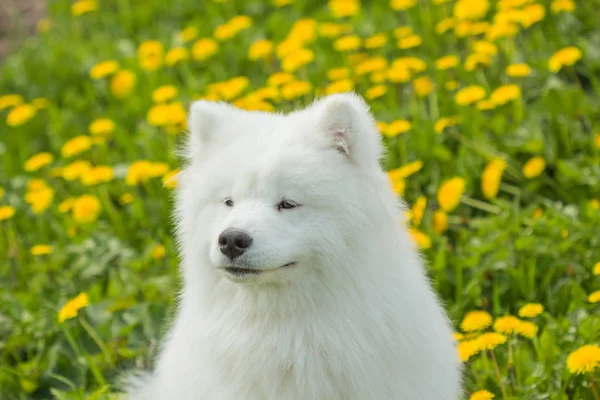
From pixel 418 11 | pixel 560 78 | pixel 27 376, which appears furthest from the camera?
pixel 418 11

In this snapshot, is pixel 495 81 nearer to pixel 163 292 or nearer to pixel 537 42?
pixel 537 42

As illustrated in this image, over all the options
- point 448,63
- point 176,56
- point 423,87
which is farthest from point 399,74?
point 176,56

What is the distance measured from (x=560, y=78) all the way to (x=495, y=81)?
0.44 meters

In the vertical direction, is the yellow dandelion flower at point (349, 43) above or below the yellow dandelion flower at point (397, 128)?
above

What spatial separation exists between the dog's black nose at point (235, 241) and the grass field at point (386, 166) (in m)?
1.03

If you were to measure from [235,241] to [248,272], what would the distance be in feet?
0.45

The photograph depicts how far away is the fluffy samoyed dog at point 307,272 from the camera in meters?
3.10

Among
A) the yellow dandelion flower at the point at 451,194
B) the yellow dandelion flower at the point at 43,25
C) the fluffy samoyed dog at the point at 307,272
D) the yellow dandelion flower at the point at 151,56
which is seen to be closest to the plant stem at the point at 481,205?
the yellow dandelion flower at the point at 451,194

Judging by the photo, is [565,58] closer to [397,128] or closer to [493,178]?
[493,178]

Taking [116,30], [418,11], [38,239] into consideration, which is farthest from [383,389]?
[116,30]

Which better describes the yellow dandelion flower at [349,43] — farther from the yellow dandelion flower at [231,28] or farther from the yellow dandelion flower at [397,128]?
the yellow dandelion flower at [397,128]

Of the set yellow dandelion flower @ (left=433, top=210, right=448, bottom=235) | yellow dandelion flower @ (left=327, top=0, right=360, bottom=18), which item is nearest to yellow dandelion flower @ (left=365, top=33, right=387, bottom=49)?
yellow dandelion flower @ (left=327, top=0, right=360, bottom=18)

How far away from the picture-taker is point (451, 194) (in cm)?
494

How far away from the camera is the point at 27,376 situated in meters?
4.36
